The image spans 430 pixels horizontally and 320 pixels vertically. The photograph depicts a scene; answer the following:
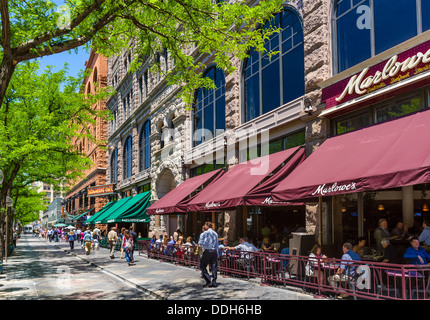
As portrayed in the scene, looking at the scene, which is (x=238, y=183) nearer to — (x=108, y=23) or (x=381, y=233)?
(x=381, y=233)

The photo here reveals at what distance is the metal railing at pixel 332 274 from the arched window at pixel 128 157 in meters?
24.1

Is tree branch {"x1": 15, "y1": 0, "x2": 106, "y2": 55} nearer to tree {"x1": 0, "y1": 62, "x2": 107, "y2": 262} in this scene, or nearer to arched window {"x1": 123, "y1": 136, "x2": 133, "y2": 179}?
tree {"x1": 0, "y1": 62, "x2": 107, "y2": 262}

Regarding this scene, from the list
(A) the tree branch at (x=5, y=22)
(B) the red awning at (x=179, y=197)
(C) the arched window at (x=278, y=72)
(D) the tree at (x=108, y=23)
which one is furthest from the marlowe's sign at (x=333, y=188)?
(B) the red awning at (x=179, y=197)

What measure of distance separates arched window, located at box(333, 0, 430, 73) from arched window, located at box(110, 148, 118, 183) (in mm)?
32458

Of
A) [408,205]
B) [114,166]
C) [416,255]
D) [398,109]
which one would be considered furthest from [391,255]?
[114,166]

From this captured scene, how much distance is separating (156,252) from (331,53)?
1338 centimetres

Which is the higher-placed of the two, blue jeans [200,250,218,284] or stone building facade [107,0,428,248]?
stone building facade [107,0,428,248]

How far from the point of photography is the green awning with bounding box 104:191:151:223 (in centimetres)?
2842

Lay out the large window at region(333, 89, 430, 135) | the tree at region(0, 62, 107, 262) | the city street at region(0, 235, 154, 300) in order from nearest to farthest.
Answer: the large window at region(333, 89, 430, 135)
the city street at region(0, 235, 154, 300)
the tree at region(0, 62, 107, 262)

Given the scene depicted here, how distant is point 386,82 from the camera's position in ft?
35.4

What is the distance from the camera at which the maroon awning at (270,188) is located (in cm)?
1252

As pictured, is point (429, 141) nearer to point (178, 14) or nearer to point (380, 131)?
point (380, 131)

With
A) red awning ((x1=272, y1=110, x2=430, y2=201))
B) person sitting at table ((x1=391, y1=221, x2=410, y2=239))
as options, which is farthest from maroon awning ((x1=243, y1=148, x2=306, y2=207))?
person sitting at table ((x1=391, y1=221, x2=410, y2=239))
